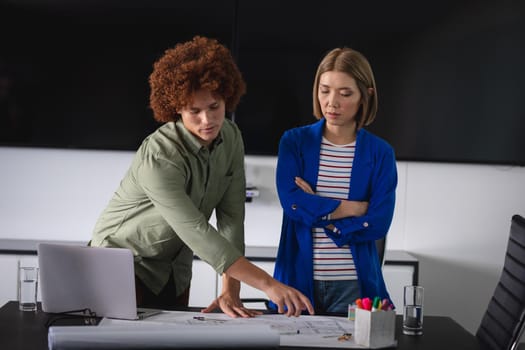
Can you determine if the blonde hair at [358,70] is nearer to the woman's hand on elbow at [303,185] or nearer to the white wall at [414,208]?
the woman's hand on elbow at [303,185]

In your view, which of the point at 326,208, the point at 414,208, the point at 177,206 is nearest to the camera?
the point at 177,206

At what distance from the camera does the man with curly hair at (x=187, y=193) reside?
6.38 feet

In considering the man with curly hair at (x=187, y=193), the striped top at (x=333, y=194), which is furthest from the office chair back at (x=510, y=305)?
the man with curly hair at (x=187, y=193)

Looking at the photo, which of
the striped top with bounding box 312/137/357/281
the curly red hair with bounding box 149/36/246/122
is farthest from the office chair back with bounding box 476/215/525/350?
the curly red hair with bounding box 149/36/246/122

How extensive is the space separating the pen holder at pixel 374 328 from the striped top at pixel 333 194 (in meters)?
0.48

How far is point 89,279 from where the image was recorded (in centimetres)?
195

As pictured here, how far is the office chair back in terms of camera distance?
6.43ft

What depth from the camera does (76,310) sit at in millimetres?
2002

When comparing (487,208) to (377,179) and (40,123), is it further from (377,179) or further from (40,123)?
(40,123)

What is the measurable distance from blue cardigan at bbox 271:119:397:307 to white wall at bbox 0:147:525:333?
145cm

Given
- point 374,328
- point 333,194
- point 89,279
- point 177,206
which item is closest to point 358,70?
point 333,194

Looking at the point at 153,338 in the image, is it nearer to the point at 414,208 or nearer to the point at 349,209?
the point at 349,209

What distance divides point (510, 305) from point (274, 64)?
2113 mm

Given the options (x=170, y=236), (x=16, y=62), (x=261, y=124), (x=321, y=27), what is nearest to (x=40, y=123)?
(x=16, y=62)
